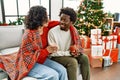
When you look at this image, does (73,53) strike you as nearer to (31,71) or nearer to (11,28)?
(31,71)

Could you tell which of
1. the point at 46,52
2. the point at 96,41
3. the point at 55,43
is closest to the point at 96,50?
the point at 96,41

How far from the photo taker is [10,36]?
8.45ft

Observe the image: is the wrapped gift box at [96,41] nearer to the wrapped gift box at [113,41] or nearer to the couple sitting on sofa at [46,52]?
the wrapped gift box at [113,41]

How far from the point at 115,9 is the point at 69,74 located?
351 cm

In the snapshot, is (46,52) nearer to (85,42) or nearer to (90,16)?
(85,42)

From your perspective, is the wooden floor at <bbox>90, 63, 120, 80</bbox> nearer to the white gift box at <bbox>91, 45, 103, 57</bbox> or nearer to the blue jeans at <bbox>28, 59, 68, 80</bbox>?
the white gift box at <bbox>91, 45, 103, 57</bbox>

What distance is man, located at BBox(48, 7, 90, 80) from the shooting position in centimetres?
182

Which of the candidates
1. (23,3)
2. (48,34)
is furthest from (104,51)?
(23,3)

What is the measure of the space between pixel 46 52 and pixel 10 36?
3.93 feet

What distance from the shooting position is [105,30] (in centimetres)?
327

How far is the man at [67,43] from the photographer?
182 centimetres

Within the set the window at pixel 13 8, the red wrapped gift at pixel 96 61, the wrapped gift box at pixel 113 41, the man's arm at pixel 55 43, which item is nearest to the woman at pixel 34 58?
the man's arm at pixel 55 43

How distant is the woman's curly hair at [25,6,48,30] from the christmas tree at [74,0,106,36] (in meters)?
1.76

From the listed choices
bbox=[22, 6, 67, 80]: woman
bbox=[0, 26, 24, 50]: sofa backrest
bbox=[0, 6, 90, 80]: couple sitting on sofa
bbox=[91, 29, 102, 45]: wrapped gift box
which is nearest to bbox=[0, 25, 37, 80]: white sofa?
bbox=[0, 26, 24, 50]: sofa backrest
